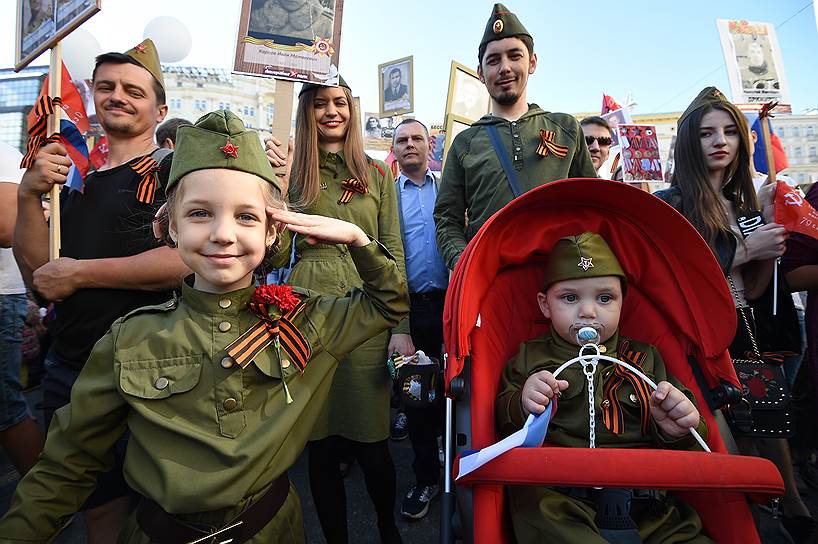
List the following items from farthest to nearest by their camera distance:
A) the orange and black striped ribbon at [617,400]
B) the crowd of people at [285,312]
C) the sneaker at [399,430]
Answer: the sneaker at [399,430] < the orange and black striped ribbon at [617,400] < the crowd of people at [285,312]

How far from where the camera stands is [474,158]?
251cm

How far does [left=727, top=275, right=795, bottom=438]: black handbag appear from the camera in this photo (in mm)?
1645

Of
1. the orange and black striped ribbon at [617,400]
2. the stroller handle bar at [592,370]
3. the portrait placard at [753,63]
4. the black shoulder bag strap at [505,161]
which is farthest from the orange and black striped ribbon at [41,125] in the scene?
the portrait placard at [753,63]

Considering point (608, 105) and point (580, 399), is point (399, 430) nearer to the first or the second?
point (580, 399)

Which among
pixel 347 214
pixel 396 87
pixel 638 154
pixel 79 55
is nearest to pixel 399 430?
pixel 347 214

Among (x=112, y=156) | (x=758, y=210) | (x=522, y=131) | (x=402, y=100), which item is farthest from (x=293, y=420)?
(x=402, y=100)

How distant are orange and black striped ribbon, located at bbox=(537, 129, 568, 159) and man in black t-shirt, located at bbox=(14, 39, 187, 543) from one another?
5.95 feet

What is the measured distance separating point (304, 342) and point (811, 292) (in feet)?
8.95

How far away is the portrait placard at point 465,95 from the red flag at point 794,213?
2.58 metres

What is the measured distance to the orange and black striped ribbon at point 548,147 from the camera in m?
2.36

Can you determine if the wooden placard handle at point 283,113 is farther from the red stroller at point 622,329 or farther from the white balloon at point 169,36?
the white balloon at point 169,36

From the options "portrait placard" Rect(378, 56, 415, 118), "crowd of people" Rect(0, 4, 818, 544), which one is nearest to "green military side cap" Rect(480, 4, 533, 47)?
"crowd of people" Rect(0, 4, 818, 544)

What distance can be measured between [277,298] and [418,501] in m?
2.01

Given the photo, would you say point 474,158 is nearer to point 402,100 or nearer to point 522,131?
point 522,131
